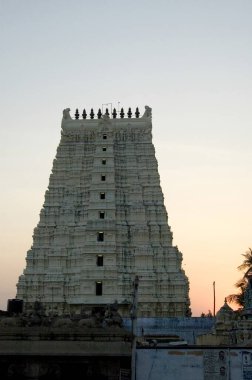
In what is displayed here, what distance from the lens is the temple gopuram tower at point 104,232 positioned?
56.9m

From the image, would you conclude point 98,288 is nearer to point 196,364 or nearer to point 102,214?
point 102,214

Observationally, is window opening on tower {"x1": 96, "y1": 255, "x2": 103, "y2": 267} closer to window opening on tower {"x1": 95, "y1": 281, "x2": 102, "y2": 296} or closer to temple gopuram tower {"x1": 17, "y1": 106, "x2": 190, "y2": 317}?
temple gopuram tower {"x1": 17, "y1": 106, "x2": 190, "y2": 317}

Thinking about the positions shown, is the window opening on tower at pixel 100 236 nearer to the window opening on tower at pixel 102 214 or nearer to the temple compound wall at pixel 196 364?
the window opening on tower at pixel 102 214

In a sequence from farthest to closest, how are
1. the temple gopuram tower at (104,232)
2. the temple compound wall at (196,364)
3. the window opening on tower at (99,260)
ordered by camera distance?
the window opening on tower at (99,260)
the temple gopuram tower at (104,232)
the temple compound wall at (196,364)

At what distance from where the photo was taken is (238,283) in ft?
181

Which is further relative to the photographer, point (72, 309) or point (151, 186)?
point (151, 186)

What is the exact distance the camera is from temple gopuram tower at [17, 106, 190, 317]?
56.9 metres

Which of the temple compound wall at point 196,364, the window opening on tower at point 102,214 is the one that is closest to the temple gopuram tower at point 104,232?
the window opening on tower at point 102,214

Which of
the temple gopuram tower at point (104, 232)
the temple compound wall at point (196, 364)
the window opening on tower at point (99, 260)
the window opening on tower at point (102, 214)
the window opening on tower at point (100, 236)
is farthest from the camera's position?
the window opening on tower at point (102, 214)

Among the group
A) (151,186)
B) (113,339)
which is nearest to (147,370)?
(113,339)

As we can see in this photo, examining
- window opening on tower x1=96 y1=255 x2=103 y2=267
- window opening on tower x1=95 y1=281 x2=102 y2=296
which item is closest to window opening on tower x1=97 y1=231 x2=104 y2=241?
window opening on tower x1=96 y1=255 x2=103 y2=267

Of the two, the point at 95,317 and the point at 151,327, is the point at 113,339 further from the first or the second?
the point at 151,327

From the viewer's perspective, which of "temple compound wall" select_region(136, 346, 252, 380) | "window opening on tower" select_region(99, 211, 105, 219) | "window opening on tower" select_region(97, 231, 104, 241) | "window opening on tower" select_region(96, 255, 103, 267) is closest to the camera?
"temple compound wall" select_region(136, 346, 252, 380)

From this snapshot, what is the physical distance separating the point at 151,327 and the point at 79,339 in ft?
90.3
